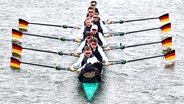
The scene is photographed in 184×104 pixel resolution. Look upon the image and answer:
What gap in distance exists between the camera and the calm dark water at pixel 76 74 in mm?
29891

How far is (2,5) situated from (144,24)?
10.4 metres

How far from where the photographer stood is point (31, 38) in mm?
37562

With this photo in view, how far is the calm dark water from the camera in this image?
2989 cm

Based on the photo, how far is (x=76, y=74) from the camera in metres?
32.5

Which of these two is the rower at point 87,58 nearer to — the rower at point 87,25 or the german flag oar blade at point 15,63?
the german flag oar blade at point 15,63

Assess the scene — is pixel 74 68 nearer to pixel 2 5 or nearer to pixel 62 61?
pixel 62 61

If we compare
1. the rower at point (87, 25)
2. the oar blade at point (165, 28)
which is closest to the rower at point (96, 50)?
the rower at point (87, 25)

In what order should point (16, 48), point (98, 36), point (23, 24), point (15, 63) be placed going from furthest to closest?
point (23, 24)
point (98, 36)
point (16, 48)
point (15, 63)

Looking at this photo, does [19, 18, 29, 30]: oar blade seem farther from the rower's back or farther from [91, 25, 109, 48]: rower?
the rower's back

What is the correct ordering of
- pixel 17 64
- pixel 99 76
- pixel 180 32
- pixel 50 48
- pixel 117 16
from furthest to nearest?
pixel 117 16 → pixel 180 32 → pixel 50 48 → pixel 17 64 → pixel 99 76

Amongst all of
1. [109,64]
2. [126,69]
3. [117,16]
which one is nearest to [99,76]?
[109,64]

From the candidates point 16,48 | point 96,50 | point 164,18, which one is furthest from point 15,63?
point 164,18

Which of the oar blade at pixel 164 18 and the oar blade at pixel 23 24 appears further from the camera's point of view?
the oar blade at pixel 164 18

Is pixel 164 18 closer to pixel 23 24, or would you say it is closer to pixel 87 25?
pixel 87 25
